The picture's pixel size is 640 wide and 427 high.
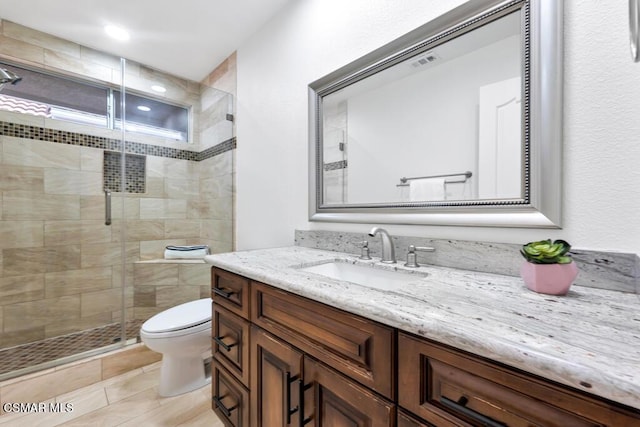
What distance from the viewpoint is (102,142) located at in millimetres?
2289

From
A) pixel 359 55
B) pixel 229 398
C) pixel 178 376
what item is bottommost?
pixel 178 376

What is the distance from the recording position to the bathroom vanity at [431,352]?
396 mm

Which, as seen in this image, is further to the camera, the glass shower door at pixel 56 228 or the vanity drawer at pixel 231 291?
the glass shower door at pixel 56 228

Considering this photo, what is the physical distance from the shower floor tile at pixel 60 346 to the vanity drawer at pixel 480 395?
2.27 m

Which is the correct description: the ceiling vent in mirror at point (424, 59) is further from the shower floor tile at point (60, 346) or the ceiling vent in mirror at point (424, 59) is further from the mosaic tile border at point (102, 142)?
the shower floor tile at point (60, 346)

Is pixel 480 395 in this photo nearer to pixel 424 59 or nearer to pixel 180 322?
pixel 424 59

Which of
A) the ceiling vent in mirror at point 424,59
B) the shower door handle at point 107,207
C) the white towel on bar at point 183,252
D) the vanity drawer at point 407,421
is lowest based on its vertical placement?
the vanity drawer at point 407,421

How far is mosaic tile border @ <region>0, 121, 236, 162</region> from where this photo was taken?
1984mm

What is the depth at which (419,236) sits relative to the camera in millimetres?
1128

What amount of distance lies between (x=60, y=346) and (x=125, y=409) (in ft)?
3.07

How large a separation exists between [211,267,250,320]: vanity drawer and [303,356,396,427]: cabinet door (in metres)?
0.36

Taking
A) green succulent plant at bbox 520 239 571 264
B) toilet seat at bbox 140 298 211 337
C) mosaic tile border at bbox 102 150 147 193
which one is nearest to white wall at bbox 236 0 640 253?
green succulent plant at bbox 520 239 571 264

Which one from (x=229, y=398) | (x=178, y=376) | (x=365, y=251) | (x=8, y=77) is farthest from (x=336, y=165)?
(x=8, y=77)

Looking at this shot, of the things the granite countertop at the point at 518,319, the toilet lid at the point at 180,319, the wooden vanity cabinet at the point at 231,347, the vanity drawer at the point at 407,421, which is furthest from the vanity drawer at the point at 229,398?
the vanity drawer at the point at 407,421
